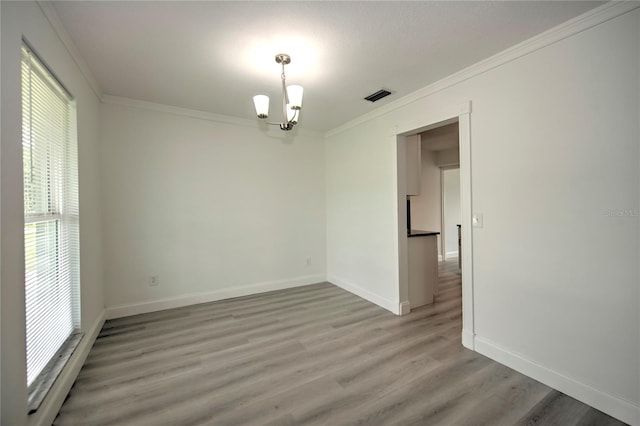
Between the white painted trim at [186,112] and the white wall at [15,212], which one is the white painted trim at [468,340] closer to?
the white wall at [15,212]

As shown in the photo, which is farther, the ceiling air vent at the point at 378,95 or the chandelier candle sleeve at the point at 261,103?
the ceiling air vent at the point at 378,95

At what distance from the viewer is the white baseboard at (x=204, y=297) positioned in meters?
3.35

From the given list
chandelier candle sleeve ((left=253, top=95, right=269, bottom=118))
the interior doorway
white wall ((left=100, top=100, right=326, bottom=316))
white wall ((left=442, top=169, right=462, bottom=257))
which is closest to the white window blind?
white wall ((left=100, top=100, right=326, bottom=316))

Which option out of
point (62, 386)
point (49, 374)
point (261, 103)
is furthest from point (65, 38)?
point (62, 386)

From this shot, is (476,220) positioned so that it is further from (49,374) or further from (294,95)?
(49,374)

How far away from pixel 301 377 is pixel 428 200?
540cm

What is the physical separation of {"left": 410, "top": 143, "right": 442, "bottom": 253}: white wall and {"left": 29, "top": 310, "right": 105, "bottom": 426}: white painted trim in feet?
18.8

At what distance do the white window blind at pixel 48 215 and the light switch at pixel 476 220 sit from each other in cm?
331

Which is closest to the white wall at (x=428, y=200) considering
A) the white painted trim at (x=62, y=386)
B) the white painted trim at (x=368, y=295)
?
the white painted trim at (x=368, y=295)

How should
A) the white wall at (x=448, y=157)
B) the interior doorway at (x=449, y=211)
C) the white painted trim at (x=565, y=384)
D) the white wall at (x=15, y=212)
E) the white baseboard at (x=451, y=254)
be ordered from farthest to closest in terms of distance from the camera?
the white baseboard at (x=451, y=254), the interior doorway at (x=449, y=211), the white wall at (x=448, y=157), the white painted trim at (x=565, y=384), the white wall at (x=15, y=212)

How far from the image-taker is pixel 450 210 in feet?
23.0

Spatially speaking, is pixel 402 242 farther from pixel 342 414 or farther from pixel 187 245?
pixel 187 245

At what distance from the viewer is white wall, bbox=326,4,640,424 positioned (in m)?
1.73

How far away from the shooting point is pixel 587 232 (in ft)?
6.17
